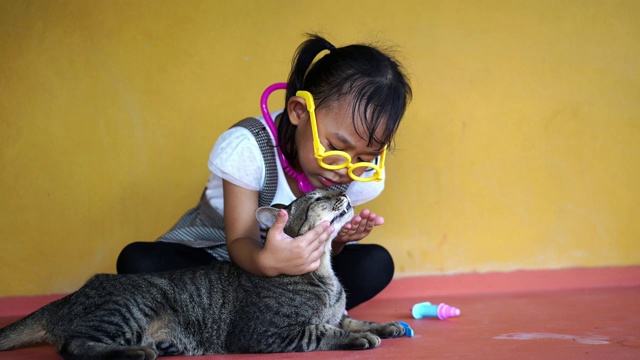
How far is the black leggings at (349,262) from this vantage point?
235cm

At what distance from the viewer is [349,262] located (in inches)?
98.9

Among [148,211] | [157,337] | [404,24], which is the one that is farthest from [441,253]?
[157,337]

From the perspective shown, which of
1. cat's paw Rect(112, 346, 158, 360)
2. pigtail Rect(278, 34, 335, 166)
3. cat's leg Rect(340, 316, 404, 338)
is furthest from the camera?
pigtail Rect(278, 34, 335, 166)

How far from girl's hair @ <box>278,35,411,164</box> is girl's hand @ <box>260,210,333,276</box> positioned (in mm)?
327

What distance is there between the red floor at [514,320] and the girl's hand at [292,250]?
0.81 ft

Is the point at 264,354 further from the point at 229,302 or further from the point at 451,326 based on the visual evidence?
the point at 451,326

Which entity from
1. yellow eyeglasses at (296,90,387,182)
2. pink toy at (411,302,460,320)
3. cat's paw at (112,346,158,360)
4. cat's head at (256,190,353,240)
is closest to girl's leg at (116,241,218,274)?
cat's head at (256,190,353,240)

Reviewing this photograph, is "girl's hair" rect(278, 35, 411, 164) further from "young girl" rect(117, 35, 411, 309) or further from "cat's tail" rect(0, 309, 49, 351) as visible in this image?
"cat's tail" rect(0, 309, 49, 351)

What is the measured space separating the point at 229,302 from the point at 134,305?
0.93ft

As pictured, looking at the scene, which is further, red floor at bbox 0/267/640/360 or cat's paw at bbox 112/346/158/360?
red floor at bbox 0/267/640/360

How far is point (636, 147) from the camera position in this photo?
10.6ft

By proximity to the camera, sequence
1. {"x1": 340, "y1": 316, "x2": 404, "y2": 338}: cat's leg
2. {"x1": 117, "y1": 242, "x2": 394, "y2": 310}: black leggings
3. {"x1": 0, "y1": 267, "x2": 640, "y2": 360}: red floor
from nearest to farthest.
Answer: {"x1": 0, "y1": 267, "x2": 640, "y2": 360}: red floor
{"x1": 340, "y1": 316, "x2": 404, "y2": 338}: cat's leg
{"x1": 117, "y1": 242, "x2": 394, "y2": 310}: black leggings

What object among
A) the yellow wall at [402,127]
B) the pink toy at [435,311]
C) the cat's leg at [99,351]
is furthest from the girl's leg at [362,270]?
the cat's leg at [99,351]

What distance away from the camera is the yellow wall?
9.80 ft
